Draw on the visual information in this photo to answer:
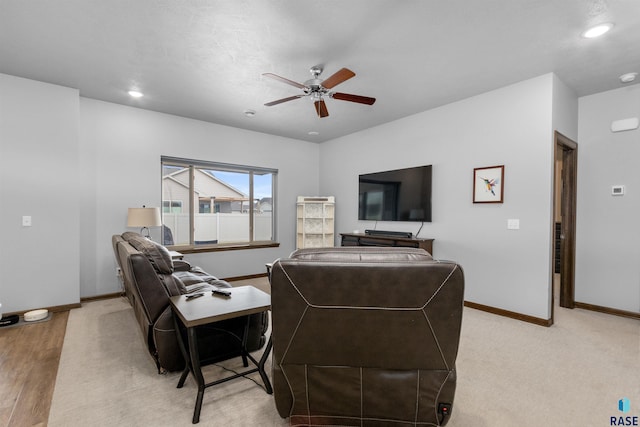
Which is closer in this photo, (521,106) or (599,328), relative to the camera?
(599,328)

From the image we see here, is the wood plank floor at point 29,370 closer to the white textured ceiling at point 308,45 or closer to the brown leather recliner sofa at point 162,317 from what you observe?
the brown leather recliner sofa at point 162,317

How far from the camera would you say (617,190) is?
137 inches

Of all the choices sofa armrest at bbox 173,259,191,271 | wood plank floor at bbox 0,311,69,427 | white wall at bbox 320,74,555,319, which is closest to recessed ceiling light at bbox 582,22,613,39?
white wall at bbox 320,74,555,319

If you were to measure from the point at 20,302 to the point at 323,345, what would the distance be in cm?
393

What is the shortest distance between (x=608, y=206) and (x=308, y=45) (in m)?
3.96

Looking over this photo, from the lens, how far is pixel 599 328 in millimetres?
3105

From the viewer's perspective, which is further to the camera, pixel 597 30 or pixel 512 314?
pixel 512 314

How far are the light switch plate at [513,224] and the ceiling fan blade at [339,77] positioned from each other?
2.51 meters

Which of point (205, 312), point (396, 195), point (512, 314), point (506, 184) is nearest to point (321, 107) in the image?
point (396, 195)

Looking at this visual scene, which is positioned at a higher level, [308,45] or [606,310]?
[308,45]

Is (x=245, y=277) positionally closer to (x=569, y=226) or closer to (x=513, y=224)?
(x=513, y=224)

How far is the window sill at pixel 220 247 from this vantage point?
4.66m

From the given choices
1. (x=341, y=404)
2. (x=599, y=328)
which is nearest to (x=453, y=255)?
(x=599, y=328)

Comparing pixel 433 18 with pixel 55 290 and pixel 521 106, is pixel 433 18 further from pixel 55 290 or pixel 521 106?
pixel 55 290
